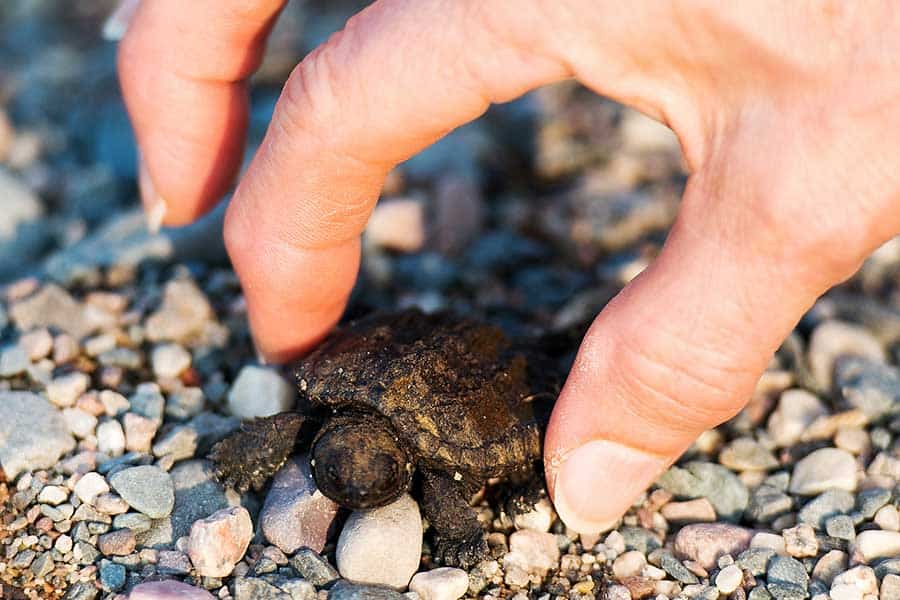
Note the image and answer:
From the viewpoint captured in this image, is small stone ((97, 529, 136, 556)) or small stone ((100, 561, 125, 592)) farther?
small stone ((97, 529, 136, 556))

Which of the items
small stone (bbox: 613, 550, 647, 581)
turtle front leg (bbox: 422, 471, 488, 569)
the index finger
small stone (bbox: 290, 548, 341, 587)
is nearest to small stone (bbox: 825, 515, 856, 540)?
small stone (bbox: 613, 550, 647, 581)

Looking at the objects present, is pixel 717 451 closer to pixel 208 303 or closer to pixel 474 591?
pixel 474 591

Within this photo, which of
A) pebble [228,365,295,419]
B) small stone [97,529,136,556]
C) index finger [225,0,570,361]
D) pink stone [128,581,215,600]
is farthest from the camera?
pebble [228,365,295,419]

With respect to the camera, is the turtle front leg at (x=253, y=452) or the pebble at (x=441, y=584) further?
Answer: the turtle front leg at (x=253, y=452)

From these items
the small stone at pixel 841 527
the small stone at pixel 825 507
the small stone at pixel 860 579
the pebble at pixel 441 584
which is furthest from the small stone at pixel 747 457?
the pebble at pixel 441 584

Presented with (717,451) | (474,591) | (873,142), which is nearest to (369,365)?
(474,591)

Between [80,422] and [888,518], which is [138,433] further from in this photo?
[888,518]

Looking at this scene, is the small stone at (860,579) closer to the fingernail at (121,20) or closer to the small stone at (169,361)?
the small stone at (169,361)

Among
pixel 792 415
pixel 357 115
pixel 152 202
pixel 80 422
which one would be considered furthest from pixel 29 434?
pixel 792 415

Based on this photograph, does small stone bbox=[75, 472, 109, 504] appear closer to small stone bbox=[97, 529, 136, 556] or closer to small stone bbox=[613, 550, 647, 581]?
small stone bbox=[97, 529, 136, 556]
